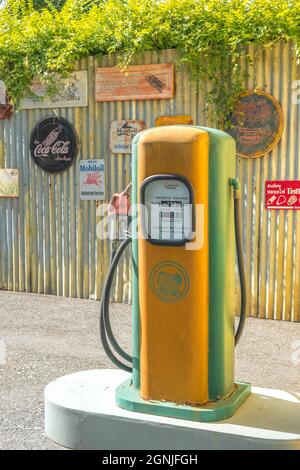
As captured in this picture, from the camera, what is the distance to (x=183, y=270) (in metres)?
3.17

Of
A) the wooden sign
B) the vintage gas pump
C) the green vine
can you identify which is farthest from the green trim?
the wooden sign

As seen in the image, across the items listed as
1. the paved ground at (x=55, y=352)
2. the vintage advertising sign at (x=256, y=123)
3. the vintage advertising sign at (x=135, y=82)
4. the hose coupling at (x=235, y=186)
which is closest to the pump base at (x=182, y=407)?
the paved ground at (x=55, y=352)

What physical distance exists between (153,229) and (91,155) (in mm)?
4080

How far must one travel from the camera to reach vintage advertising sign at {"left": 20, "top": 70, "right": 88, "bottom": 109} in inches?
279

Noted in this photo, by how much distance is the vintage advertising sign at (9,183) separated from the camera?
7.69m

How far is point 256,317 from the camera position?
6438 millimetres

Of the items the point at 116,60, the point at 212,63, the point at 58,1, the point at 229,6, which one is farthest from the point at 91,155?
the point at 58,1

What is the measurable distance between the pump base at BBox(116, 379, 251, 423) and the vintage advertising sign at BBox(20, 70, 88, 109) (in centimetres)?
456

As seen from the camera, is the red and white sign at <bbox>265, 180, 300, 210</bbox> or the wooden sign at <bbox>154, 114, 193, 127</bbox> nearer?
the red and white sign at <bbox>265, 180, 300, 210</bbox>

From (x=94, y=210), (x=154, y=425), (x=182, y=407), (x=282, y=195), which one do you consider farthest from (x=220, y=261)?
(x=94, y=210)

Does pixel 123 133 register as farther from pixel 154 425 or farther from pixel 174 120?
pixel 154 425

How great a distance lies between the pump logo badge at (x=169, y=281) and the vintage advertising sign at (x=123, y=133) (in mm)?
3826

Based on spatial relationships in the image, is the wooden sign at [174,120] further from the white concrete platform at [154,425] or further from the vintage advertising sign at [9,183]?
the white concrete platform at [154,425]

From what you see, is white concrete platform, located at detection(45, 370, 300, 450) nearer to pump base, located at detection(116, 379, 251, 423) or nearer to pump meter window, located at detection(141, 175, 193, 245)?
pump base, located at detection(116, 379, 251, 423)
